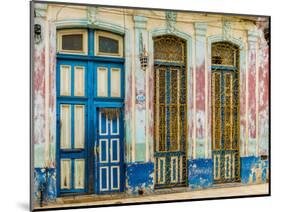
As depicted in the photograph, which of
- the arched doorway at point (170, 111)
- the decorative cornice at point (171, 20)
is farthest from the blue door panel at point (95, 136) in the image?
the decorative cornice at point (171, 20)

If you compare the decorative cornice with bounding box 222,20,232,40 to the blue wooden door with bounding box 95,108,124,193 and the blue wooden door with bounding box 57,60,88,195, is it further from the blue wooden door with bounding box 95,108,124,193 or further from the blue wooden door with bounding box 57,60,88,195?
the blue wooden door with bounding box 57,60,88,195

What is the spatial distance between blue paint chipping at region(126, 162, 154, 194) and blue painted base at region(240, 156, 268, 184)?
104 cm

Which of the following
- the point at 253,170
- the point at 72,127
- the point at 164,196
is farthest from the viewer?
the point at 253,170

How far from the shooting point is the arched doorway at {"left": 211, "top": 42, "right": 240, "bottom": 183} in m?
4.28

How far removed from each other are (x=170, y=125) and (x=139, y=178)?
0.61 meters

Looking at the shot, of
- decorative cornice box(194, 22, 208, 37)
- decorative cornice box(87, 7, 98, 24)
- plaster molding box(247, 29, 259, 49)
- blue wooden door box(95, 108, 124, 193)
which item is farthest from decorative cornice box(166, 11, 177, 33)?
blue wooden door box(95, 108, 124, 193)

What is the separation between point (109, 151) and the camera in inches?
154

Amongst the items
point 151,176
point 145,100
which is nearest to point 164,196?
point 151,176

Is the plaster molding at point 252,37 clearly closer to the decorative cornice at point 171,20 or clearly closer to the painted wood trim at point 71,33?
the decorative cornice at point 171,20

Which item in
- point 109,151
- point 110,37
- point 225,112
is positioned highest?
point 110,37

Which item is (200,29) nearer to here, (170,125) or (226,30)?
(226,30)

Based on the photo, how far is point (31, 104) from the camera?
12.0 ft

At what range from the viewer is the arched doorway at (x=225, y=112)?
4.28 m

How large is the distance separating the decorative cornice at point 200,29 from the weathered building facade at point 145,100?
0.03 ft
